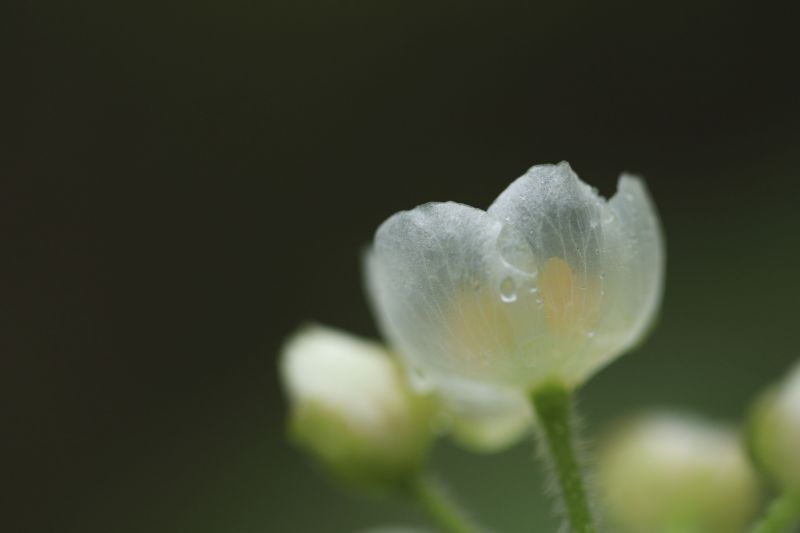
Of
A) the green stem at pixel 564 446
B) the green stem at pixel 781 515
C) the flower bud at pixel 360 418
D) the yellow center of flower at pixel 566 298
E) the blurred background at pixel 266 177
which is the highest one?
the blurred background at pixel 266 177

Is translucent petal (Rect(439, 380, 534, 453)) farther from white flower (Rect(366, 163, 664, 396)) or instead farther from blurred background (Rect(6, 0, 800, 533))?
blurred background (Rect(6, 0, 800, 533))

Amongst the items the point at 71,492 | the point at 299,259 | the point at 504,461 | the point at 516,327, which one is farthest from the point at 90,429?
the point at 516,327

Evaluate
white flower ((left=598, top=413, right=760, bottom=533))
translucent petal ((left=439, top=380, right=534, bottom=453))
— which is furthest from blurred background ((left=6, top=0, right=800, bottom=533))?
translucent petal ((left=439, top=380, right=534, bottom=453))

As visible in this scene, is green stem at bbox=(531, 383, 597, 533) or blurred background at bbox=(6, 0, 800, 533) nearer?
green stem at bbox=(531, 383, 597, 533)

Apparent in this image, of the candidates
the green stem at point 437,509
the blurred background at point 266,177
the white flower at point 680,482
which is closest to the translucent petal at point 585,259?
the green stem at point 437,509

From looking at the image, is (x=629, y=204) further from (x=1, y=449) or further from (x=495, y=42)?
(x=495, y=42)

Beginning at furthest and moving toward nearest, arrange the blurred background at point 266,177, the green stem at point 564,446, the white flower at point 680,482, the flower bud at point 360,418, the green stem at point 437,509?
1. the blurred background at point 266,177
2. the white flower at point 680,482
3. the flower bud at point 360,418
4. the green stem at point 437,509
5. the green stem at point 564,446

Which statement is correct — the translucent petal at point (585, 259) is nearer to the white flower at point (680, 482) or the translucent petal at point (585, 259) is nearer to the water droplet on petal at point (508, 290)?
the water droplet on petal at point (508, 290)
